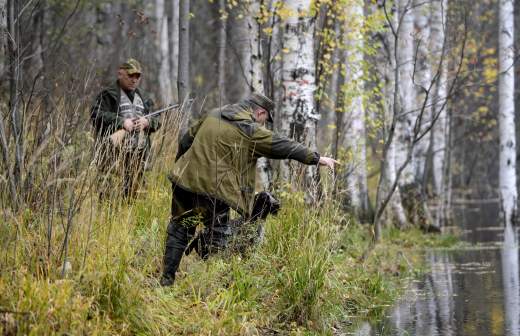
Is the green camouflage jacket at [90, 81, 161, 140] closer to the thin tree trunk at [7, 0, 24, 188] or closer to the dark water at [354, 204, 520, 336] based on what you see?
the thin tree trunk at [7, 0, 24, 188]

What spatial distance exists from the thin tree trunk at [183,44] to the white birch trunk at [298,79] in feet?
5.22

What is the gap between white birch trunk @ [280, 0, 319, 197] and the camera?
1030 cm

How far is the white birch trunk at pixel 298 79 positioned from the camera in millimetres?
10305

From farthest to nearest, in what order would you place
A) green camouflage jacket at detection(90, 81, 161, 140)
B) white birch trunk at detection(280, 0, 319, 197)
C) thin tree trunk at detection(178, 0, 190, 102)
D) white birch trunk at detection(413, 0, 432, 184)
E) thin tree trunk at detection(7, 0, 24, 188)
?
white birch trunk at detection(413, 0, 432, 184)
white birch trunk at detection(280, 0, 319, 197)
thin tree trunk at detection(178, 0, 190, 102)
green camouflage jacket at detection(90, 81, 161, 140)
thin tree trunk at detection(7, 0, 24, 188)

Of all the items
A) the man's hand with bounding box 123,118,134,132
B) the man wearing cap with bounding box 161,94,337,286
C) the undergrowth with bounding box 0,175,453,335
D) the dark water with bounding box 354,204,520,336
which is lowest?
the dark water with bounding box 354,204,520,336

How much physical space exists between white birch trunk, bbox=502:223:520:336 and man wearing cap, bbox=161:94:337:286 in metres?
1.99

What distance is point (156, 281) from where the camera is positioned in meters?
6.42

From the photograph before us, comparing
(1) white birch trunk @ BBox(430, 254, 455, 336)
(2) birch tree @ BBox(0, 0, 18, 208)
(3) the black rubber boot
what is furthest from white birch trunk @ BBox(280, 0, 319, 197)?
(2) birch tree @ BBox(0, 0, 18, 208)

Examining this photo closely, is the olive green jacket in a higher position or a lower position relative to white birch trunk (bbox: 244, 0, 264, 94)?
lower

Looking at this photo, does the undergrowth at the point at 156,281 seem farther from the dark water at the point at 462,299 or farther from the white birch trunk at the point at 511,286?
the white birch trunk at the point at 511,286

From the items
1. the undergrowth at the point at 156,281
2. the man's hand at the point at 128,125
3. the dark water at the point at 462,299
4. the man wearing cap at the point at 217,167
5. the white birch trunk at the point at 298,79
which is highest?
the white birch trunk at the point at 298,79

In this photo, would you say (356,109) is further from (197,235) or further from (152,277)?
(152,277)

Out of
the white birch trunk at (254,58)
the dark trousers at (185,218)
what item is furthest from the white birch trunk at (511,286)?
the white birch trunk at (254,58)

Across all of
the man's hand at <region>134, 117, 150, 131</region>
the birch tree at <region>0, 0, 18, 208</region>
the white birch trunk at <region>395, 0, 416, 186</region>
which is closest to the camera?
the birch tree at <region>0, 0, 18, 208</region>
